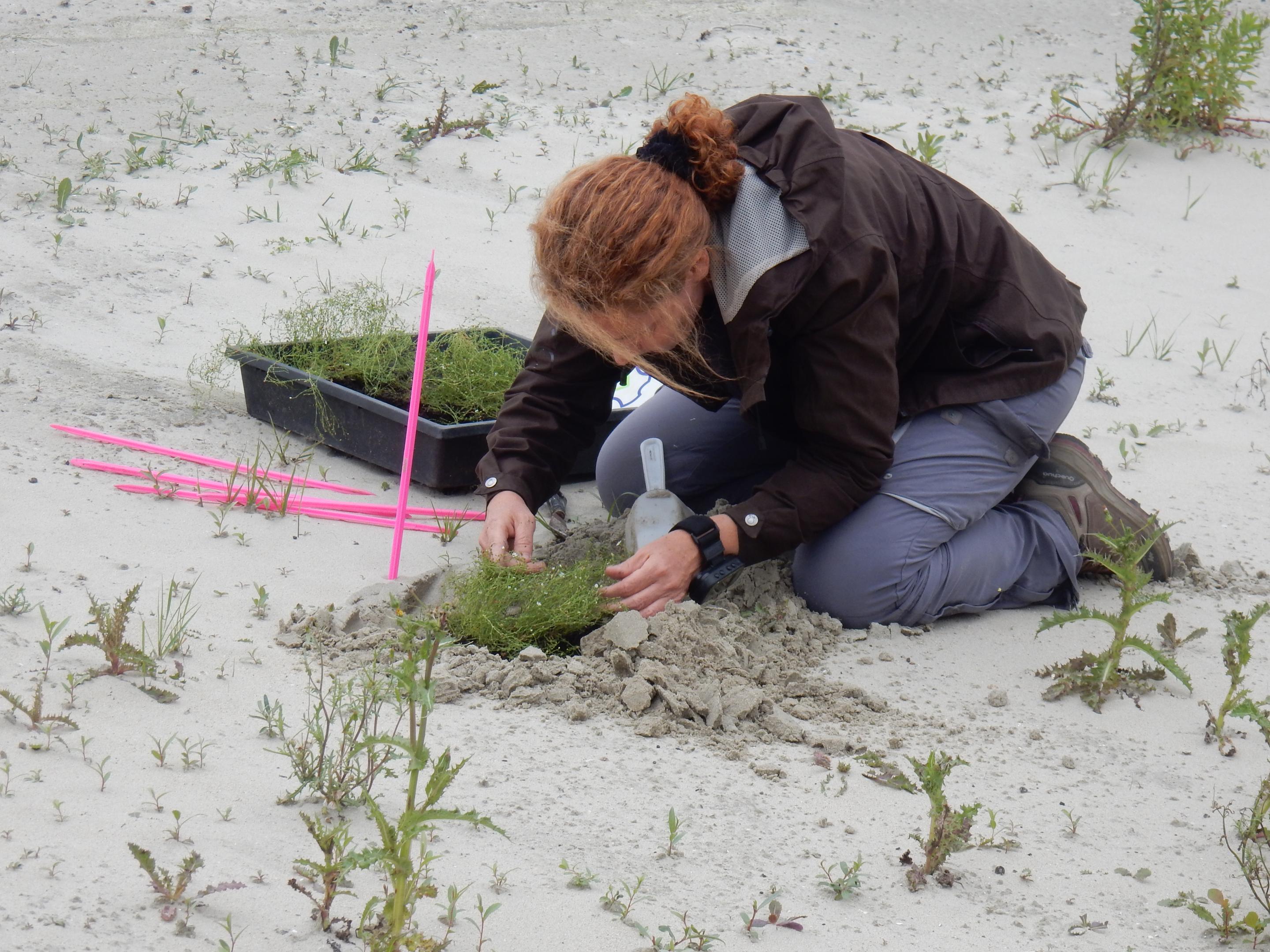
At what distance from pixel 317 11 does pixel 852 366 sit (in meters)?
5.93

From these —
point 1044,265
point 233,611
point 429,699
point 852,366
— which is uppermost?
point 1044,265

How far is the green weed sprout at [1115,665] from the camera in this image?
2.65m

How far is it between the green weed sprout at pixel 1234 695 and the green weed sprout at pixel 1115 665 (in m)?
0.10

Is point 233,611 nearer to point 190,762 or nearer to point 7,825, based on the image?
point 190,762

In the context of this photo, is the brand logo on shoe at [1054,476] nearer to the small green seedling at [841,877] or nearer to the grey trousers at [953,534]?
the grey trousers at [953,534]

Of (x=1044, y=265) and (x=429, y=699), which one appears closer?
(x=429, y=699)

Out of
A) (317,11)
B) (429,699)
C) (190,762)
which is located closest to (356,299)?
(190,762)

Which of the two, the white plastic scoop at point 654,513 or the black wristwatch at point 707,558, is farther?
the white plastic scoop at point 654,513

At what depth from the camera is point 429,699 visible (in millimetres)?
1547

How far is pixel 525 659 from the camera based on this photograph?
2.65 meters

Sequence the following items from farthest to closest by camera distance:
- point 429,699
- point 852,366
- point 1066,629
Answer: point 1066,629 < point 852,366 < point 429,699

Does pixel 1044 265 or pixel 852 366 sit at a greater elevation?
pixel 1044 265

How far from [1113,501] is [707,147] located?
1486 millimetres

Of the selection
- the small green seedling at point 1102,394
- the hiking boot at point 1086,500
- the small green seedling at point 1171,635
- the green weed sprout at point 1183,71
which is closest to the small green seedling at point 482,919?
the small green seedling at point 1171,635
